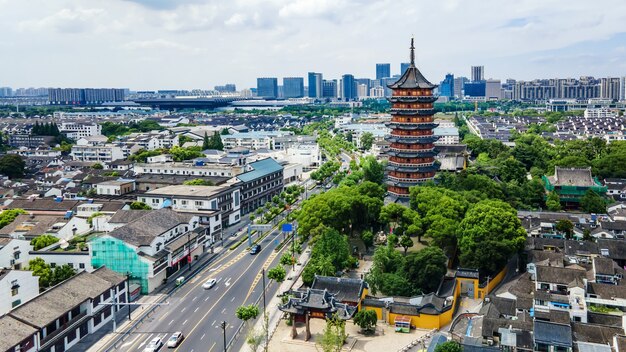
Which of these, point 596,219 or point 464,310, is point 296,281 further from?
point 596,219

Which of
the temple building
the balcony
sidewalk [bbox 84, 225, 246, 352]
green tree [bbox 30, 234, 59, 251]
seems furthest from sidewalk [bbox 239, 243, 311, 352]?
green tree [bbox 30, 234, 59, 251]

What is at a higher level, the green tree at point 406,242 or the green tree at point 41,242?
the green tree at point 41,242

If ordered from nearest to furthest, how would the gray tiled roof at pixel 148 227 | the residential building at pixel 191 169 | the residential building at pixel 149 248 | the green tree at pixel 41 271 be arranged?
the green tree at pixel 41 271 → the residential building at pixel 149 248 → the gray tiled roof at pixel 148 227 → the residential building at pixel 191 169

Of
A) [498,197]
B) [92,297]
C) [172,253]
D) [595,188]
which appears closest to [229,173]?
[172,253]

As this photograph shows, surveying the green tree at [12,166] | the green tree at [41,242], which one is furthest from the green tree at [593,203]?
the green tree at [12,166]

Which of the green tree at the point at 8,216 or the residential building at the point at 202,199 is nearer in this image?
the green tree at the point at 8,216

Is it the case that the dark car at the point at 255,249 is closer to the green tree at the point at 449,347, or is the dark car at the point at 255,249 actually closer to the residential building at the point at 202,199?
the residential building at the point at 202,199
